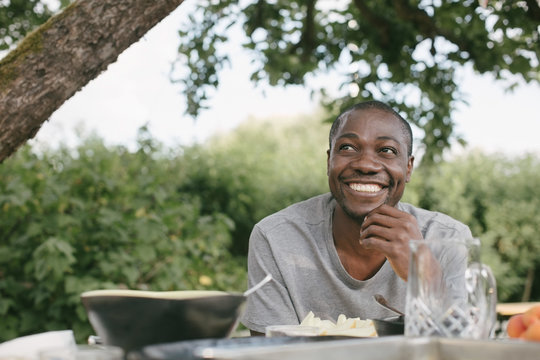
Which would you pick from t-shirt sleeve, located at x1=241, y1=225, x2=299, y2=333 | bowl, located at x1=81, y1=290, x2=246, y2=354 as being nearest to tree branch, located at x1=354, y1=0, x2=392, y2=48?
t-shirt sleeve, located at x1=241, y1=225, x2=299, y2=333

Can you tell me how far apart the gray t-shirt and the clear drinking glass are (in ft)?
3.22

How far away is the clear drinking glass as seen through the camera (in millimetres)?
Answer: 1198

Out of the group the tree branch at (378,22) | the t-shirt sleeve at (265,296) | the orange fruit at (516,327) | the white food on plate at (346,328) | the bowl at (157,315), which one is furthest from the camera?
the tree branch at (378,22)

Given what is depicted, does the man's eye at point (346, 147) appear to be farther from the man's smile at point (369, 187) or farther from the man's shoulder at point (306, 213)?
the man's shoulder at point (306, 213)

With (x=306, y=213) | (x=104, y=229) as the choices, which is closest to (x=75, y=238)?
(x=104, y=229)

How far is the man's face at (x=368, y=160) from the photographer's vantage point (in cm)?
229

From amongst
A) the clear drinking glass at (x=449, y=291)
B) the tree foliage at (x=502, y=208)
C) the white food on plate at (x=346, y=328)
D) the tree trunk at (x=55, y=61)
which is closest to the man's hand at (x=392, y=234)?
the white food on plate at (x=346, y=328)

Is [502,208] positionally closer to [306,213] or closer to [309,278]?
[306,213]

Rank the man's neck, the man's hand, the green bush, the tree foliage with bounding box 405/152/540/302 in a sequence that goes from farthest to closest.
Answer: the tree foliage with bounding box 405/152/540/302 < the green bush < the man's neck < the man's hand

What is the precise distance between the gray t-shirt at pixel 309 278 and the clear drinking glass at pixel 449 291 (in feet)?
3.22

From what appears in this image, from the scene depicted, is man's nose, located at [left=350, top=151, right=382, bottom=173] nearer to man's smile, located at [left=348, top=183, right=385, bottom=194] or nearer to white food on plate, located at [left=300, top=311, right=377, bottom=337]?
man's smile, located at [left=348, top=183, right=385, bottom=194]

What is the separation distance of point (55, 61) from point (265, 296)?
1208 millimetres

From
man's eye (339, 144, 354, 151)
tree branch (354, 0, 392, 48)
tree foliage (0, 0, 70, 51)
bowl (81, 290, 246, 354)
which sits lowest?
bowl (81, 290, 246, 354)

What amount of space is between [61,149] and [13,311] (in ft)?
6.34
